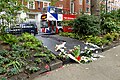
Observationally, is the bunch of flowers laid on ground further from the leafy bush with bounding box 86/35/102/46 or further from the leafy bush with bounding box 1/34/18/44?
the leafy bush with bounding box 86/35/102/46

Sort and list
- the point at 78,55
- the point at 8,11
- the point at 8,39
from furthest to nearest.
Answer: the point at 78,55 < the point at 8,39 < the point at 8,11

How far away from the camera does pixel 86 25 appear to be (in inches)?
494

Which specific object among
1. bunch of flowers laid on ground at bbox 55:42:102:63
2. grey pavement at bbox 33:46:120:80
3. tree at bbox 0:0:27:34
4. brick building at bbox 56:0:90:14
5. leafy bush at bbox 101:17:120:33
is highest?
brick building at bbox 56:0:90:14

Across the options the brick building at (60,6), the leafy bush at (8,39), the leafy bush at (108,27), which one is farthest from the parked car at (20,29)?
the brick building at (60,6)

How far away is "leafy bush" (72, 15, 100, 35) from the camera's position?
41.2ft

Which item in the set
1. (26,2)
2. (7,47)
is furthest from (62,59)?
(26,2)

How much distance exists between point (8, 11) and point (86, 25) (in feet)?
19.6

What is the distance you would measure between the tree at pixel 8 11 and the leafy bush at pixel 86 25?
529 centimetres

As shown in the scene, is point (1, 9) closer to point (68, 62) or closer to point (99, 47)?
point (68, 62)

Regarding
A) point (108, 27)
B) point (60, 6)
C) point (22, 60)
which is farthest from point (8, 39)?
point (60, 6)

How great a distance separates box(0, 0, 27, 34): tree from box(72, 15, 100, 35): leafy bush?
17.4 ft

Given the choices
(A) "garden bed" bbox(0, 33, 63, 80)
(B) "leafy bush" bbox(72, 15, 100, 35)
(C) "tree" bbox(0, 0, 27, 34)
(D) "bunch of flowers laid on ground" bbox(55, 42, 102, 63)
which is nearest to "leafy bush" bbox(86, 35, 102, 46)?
(B) "leafy bush" bbox(72, 15, 100, 35)

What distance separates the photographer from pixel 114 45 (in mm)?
12742

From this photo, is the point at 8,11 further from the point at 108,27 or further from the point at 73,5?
the point at 73,5
